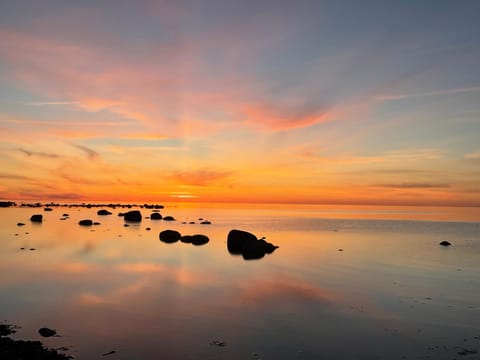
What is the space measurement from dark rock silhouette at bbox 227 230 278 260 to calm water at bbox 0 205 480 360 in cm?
390

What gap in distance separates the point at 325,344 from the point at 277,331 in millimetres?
2482

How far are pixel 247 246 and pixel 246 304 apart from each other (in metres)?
24.6

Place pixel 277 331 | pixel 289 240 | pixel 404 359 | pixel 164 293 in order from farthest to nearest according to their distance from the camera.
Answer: pixel 289 240 → pixel 164 293 → pixel 277 331 → pixel 404 359

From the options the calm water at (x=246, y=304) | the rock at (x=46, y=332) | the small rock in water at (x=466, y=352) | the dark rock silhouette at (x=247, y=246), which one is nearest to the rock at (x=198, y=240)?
the dark rock silhouette at (x=247, y=246)

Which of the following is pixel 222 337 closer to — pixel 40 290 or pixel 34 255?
pixel 40 290

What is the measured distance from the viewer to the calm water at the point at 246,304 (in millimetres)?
15164

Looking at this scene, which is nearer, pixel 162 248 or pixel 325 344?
pixel 325 344

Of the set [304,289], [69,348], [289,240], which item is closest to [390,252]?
[289,240]

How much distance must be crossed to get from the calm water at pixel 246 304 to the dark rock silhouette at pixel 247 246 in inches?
154

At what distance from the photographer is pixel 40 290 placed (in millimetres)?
25078

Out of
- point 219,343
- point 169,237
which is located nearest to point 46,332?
point 219,343

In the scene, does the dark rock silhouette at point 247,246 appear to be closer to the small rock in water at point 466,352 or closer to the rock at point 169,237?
the rock at point 169,237

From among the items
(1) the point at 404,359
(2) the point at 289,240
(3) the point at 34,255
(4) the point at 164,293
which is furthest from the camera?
(2) the point at 289,240

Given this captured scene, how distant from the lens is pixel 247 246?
46.9m
